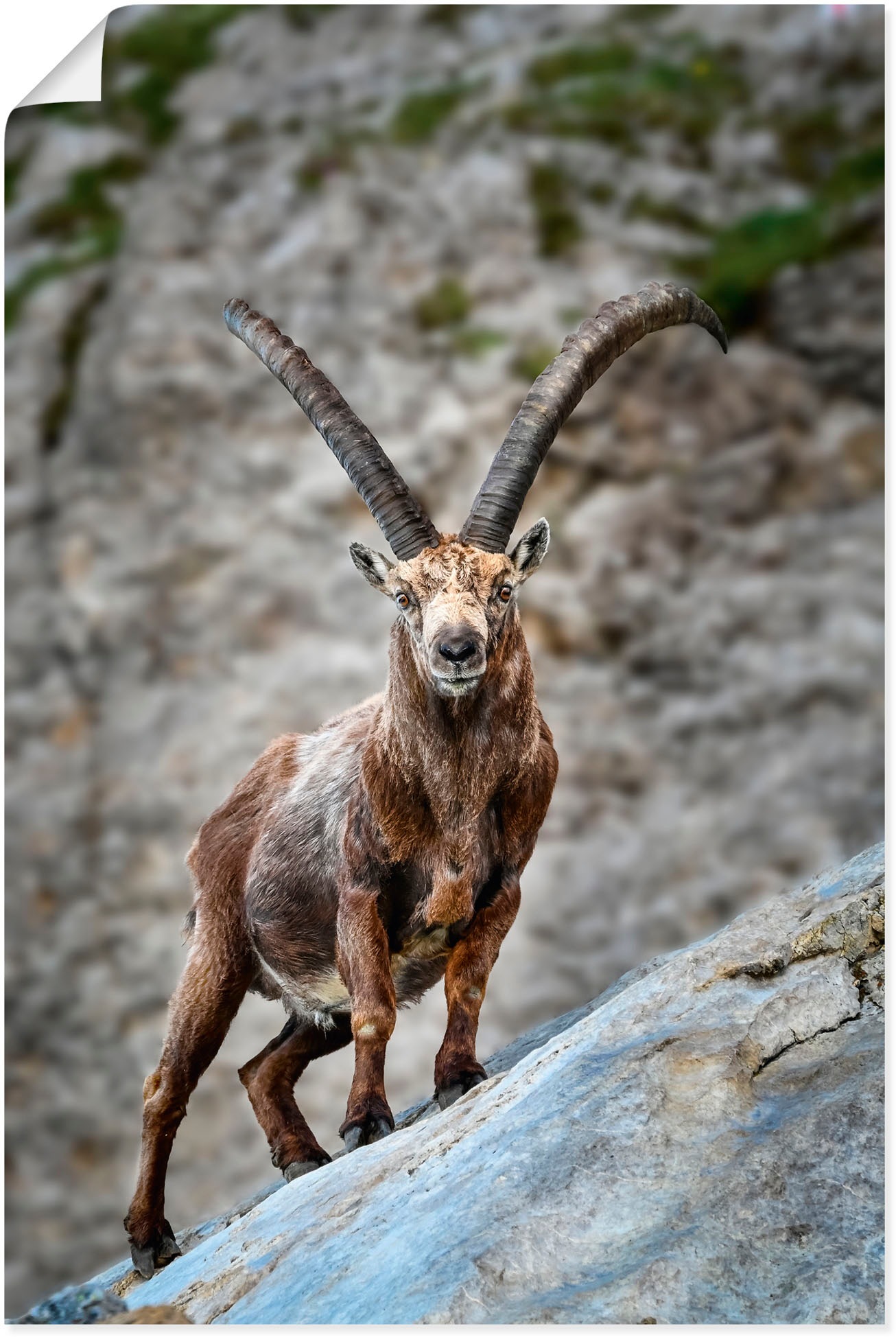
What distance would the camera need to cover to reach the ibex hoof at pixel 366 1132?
234 inches

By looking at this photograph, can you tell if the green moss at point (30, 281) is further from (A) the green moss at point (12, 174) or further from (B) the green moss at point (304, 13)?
(B) the green moss at point (304, 13)

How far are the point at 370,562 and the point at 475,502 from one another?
512mm

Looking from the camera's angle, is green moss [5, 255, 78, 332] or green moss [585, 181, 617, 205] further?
green moss [585, 181, 617, 205]

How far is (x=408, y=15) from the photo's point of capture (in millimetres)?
8258

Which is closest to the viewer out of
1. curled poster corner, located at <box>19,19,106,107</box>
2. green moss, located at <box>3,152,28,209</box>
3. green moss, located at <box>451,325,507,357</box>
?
curled poster corner, located at <box>19,19,106,107</box>

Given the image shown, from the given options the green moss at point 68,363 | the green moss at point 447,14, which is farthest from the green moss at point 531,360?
the green moss at point 68,363

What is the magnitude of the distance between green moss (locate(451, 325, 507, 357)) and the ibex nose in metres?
4.46

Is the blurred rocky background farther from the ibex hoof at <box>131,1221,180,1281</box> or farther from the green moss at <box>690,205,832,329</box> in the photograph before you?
the ibex hoof at <box>131,1221,180,1281</box>

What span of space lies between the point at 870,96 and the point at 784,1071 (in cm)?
474

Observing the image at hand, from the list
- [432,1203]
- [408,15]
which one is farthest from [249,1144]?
[408,15]

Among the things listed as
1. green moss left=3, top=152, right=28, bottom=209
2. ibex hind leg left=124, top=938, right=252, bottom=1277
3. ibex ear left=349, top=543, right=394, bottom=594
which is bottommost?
ibex hind leg left=124, top=938, right=252, bottom=1277

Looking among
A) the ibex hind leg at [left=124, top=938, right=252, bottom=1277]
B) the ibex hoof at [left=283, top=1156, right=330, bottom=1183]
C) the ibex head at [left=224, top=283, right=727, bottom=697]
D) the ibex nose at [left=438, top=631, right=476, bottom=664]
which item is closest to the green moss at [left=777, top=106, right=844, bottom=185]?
the ibex head at [left=224, top=283, right=727, bottom=697]

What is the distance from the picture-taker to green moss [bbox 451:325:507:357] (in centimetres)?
991

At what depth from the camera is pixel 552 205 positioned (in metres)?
9.39
